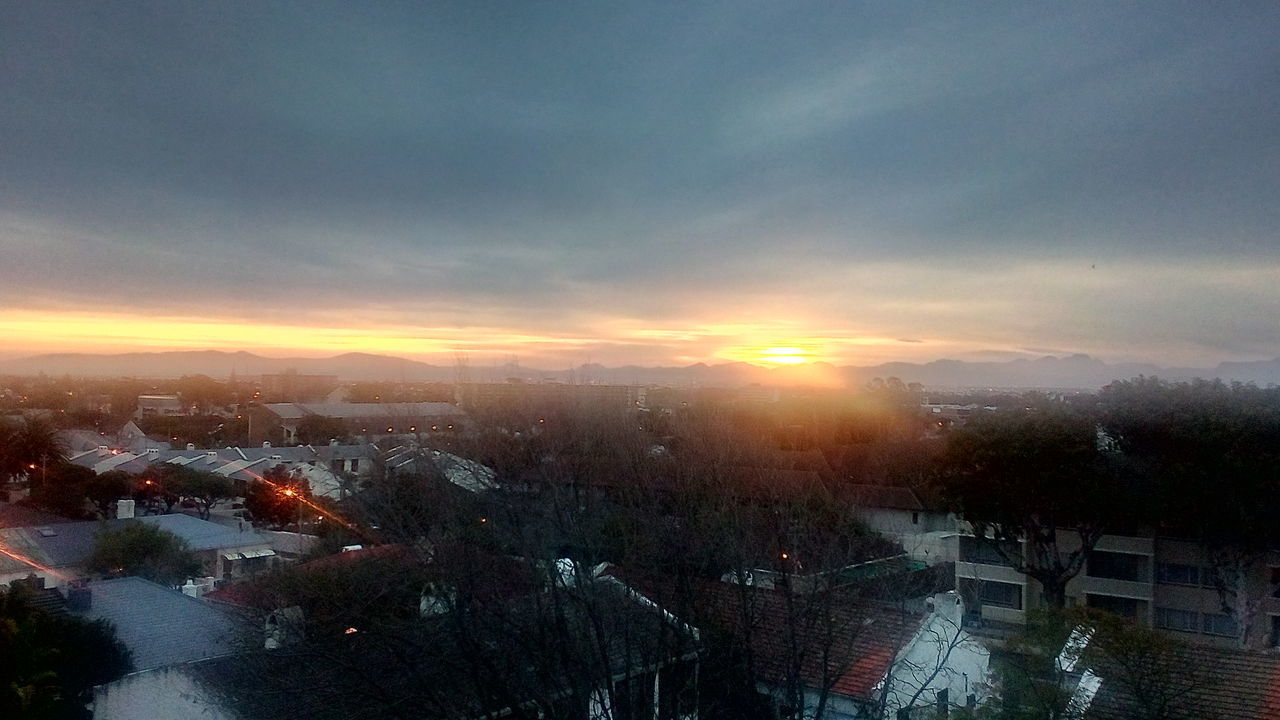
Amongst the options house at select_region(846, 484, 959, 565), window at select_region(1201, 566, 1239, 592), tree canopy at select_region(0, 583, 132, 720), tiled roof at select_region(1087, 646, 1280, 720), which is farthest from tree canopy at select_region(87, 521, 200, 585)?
window at select_region(1201, 566, 1239, 592)

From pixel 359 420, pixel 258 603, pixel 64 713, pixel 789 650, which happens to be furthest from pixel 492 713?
pixel 359 420

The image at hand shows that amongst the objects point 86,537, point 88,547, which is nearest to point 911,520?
point 88,547

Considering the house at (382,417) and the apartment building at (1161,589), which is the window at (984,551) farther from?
the house at (382,417)

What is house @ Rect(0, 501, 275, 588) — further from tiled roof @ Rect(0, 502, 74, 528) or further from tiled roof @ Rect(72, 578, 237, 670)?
tiled roof @ Rect(72, 578, 237, 670)

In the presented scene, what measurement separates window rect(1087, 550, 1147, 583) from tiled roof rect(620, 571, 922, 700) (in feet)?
23.6

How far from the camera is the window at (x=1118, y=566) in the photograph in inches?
487

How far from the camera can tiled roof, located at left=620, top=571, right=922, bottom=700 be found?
6.41 meters

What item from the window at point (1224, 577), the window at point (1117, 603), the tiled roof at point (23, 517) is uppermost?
the tiled roof at point (23, 517)

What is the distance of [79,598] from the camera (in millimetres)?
9172

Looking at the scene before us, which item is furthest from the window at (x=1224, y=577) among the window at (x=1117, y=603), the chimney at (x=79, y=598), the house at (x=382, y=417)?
the chimney at (x=79, y=598)

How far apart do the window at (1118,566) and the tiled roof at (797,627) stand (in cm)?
719

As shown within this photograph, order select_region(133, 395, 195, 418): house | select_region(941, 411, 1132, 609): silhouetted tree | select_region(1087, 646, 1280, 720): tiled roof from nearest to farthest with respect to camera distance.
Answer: select_region(1087, 646, 1280, 720): tiled roof, select_region(941, 411, 1132, 609): silhouetted tree, select_region(133, 395, 195, 418): house

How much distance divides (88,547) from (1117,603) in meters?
14.7

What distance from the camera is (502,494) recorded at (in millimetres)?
6887
